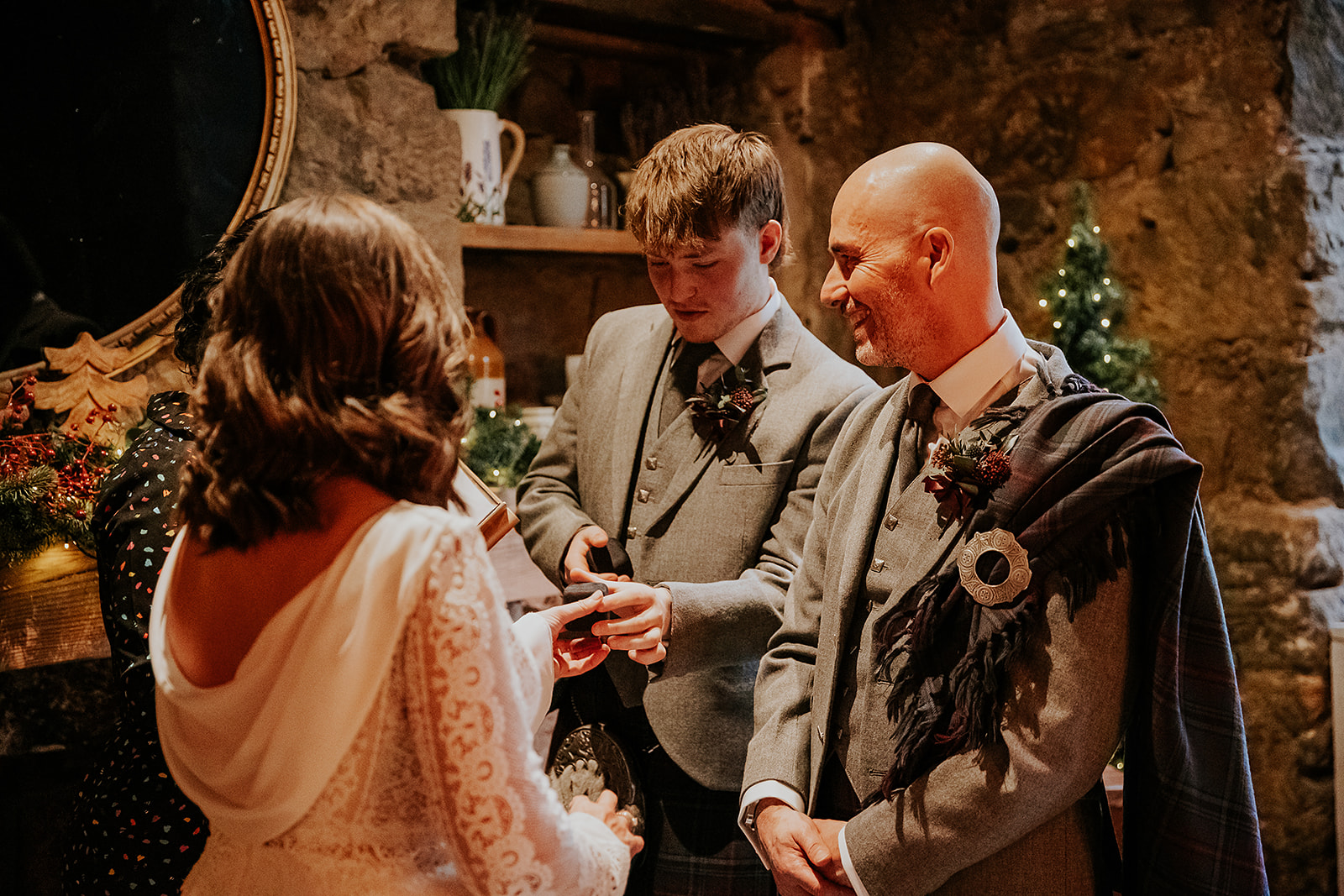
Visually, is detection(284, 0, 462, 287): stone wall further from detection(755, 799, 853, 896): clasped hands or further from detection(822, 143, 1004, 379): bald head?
detection(755, 799, 853, 896): clasped hands

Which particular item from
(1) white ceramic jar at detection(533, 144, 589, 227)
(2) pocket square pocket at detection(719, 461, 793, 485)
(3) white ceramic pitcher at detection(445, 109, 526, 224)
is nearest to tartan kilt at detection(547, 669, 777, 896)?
(2) pocket square pocket at detection(719, 461, 793, 485)

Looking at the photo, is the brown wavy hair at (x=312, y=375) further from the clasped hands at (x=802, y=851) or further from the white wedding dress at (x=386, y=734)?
the clasped hands at (x=802, y=851)

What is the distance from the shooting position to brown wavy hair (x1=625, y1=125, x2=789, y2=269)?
190cm

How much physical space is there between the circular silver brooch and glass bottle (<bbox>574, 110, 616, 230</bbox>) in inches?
90.9

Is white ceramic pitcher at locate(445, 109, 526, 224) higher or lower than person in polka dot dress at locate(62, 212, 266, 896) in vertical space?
higher

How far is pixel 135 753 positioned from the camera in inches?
58.6

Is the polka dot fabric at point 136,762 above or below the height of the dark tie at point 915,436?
below

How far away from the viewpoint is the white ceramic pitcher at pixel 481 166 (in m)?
3.08

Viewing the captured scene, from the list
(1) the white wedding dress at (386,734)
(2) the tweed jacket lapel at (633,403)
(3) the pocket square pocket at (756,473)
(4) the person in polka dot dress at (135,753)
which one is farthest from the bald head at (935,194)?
(4) the person in polka dot dress at (135,753)

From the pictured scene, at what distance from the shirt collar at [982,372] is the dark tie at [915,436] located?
5 cm

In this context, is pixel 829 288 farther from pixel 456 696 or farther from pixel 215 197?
pixel 215 197

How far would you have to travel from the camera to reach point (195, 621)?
1130mm

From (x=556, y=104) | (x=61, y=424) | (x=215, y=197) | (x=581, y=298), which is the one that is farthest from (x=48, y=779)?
(x=556, y=104)

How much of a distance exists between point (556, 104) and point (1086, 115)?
5.77ft
